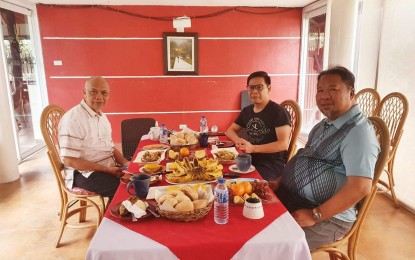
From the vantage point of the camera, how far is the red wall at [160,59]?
4.70 m

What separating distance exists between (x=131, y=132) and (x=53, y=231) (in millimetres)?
1246

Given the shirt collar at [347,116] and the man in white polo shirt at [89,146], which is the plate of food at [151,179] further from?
the shirt collar at [347,116]

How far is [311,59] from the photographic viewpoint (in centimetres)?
500

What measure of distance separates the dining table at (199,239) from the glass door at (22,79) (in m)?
3.95

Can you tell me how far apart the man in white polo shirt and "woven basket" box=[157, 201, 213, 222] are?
1.11m

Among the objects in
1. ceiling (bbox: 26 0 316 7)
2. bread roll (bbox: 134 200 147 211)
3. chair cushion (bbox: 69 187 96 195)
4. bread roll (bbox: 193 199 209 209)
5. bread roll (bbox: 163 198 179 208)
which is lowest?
chair cushion (bbox: 69 187 96 195)

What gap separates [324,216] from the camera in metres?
1.34

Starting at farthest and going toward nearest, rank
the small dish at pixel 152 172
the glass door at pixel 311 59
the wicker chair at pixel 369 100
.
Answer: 1. the glass door at pixel 311 59
2. the wicker chair at pixel 369 100
3. the small dish at pixel 152 172

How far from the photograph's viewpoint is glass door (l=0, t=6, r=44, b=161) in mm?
4164

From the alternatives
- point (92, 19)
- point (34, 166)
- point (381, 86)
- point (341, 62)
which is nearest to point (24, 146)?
point (34, 166)

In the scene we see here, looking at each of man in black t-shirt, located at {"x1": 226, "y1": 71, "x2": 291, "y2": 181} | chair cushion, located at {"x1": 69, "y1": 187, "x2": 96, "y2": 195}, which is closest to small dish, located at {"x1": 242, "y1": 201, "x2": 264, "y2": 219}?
man in black t-shirt, located at {"x1": 226, "y1": 71, "x2": 291, "y2": 181}

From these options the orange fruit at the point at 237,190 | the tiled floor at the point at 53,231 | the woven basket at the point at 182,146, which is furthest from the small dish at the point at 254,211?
the tiled floor at the point at 53,231

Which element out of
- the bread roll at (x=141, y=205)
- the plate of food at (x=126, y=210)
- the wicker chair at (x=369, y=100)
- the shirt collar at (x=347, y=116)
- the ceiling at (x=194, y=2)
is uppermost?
the ceiling at (x=194, y=2)

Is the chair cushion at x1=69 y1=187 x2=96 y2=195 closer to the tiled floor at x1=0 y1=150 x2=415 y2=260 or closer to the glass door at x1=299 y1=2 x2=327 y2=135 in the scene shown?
the tiled floor at x1=0 y1=150 x2=415 y2=260
